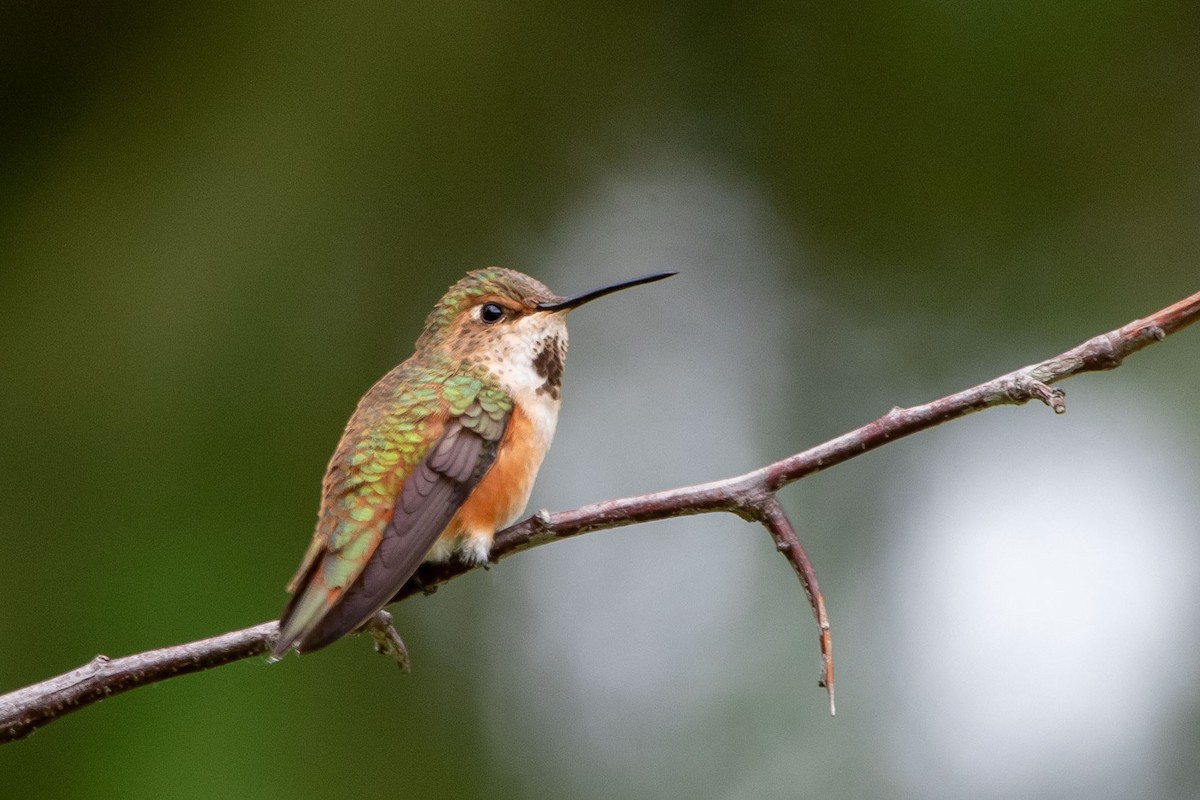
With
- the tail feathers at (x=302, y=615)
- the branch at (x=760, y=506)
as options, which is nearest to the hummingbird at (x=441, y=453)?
the tail feathers at (x=302, y=615)

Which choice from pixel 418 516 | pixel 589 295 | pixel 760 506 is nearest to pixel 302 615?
pixel 418 516

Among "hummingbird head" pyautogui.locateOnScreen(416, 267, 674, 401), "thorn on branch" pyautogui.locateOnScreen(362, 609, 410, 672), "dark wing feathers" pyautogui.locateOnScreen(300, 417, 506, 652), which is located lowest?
"thorn on branch" pyautogui.locateOnScreen(362, 609, 410, 672)

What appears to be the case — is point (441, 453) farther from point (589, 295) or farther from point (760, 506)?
point (760, 506)

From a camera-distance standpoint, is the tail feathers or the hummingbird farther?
the hummingbird

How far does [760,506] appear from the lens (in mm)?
2336

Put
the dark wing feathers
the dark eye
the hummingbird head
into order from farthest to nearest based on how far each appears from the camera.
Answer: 1. the dark eye
2. the hummingbird head
3. the dark wing feathers

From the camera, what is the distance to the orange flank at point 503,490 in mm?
3209

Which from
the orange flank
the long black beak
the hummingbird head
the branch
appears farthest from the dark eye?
the branch

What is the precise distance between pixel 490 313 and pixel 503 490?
2.51 feet

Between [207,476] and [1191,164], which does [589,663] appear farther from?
[1191,164]

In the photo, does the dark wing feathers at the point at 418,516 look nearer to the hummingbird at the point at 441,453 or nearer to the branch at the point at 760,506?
the hummingbird at the point at 441,453

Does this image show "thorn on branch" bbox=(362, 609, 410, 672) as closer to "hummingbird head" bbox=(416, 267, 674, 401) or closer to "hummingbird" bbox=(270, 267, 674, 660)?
"hummingbird" bbox=(270, 267, 674, 660)

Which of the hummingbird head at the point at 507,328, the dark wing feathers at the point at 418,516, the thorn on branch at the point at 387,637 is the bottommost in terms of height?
the thorn on branch at the point at 387,637

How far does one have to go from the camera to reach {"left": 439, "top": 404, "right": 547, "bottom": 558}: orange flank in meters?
3.21
